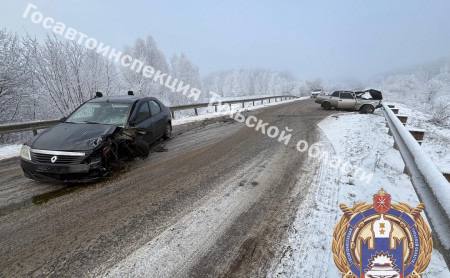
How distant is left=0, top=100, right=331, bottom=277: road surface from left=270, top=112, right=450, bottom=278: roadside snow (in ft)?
0.61

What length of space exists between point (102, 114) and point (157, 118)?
6.24 ft

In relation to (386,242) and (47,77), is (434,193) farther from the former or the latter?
(47,77)

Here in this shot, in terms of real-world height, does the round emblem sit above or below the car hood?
below

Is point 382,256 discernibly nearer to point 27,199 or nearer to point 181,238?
point 181,238

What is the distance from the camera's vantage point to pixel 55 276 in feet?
8.43

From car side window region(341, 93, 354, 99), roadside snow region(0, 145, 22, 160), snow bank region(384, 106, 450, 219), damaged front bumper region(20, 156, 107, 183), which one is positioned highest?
car side window region(341, 93, 354, 99)

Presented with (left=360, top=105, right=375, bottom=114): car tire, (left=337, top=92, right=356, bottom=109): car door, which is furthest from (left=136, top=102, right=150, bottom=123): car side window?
(left=360, top=105, right=375, bottom=114): car tire

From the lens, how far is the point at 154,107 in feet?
26.5

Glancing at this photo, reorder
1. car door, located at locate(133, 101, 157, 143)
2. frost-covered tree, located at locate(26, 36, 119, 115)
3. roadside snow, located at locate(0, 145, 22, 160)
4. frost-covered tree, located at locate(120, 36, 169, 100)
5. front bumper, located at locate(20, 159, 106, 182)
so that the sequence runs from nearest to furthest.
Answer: front bumper, located at locate(20, 159, 106, 182)
car door, located at locate(133, 101, 157, 143)
roadside snow, located at locate(0, 145, 22, 160)
frost-covered tree, located at locate(26, 36, 119, 115)
frost-covered tree, located at locate(120, 36, 169, 100)

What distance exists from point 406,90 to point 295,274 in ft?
332

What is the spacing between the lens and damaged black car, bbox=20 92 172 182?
15.0ft

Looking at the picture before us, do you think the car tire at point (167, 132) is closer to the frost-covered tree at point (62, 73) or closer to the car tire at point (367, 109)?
the frost-covered tree at point (62, 73)

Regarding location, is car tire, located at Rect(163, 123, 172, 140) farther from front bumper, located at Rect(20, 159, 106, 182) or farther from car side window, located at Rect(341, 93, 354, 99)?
car side window, located at Rect(341, 93, 354, 99)

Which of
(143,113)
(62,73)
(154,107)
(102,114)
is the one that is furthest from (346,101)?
(62,73)
